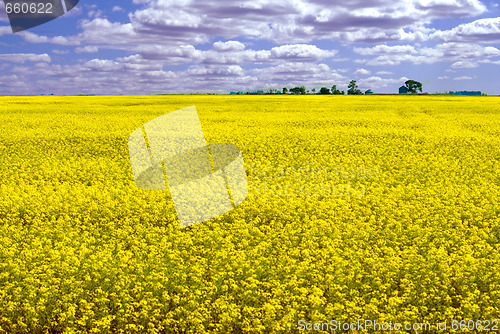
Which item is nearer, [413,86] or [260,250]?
[260,250]

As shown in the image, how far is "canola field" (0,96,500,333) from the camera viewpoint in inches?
232

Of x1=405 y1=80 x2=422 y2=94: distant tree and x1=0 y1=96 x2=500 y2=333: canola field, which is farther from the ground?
x1=405 y1=80 x2=422 y2=94: distant tree

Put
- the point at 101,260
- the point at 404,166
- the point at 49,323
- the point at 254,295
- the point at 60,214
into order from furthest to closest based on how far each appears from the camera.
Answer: the point at 404,166 → the point at 60,214 → the point at 101,260 → the point at 254,295 → the point at 49,323

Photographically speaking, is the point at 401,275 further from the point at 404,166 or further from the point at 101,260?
the point at 404,166

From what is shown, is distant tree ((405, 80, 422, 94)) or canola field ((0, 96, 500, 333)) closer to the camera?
canola field ((0, 96, 500, 333))

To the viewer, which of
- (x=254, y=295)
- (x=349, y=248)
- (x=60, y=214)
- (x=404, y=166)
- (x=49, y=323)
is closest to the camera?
(x=49, y=323)

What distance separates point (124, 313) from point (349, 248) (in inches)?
161

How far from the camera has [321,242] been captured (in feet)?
26.4

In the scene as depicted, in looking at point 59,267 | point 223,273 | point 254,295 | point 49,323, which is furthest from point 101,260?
point 254,295

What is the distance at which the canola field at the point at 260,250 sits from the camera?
5.89m

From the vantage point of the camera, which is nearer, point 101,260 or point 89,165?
point 101,260

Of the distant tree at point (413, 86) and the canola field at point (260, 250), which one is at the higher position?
the distant tree at point (413, 86)

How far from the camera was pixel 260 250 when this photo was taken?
25.1 ft

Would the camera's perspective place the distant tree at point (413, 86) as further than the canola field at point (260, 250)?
Yes
